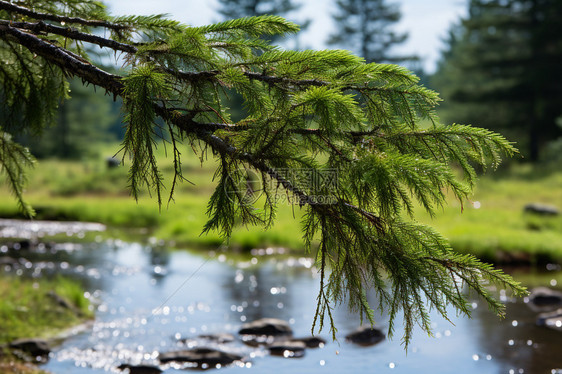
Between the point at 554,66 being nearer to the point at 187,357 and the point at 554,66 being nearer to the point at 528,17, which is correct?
the point at 528,17

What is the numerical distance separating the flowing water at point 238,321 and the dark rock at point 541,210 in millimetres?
4994

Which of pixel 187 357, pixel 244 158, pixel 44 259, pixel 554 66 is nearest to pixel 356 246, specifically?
pixel 244 158

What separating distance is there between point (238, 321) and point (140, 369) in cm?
248

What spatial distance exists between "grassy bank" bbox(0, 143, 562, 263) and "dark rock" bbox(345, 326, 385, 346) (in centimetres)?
319

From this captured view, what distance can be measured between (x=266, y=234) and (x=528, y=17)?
20436mm

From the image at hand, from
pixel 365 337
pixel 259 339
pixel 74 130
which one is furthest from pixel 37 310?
pixel 74 130

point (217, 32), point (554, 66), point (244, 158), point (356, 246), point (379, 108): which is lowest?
point (356, 246)

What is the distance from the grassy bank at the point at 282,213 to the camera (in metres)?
13.9

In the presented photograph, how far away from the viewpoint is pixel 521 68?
2902cm

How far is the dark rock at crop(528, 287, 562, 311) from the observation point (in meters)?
9.97

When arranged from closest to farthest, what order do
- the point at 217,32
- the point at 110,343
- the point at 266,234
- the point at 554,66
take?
1. the point at 217,32
2. the point at 110,343
3. the point at 266,234
4. the point at 554,66

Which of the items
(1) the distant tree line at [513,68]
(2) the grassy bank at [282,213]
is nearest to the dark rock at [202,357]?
(2) the grassy bank at [282,213]

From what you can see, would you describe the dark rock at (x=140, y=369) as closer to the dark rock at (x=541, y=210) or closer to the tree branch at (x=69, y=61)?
the tree branch at (x=69, y=61)

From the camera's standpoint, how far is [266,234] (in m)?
16.1
